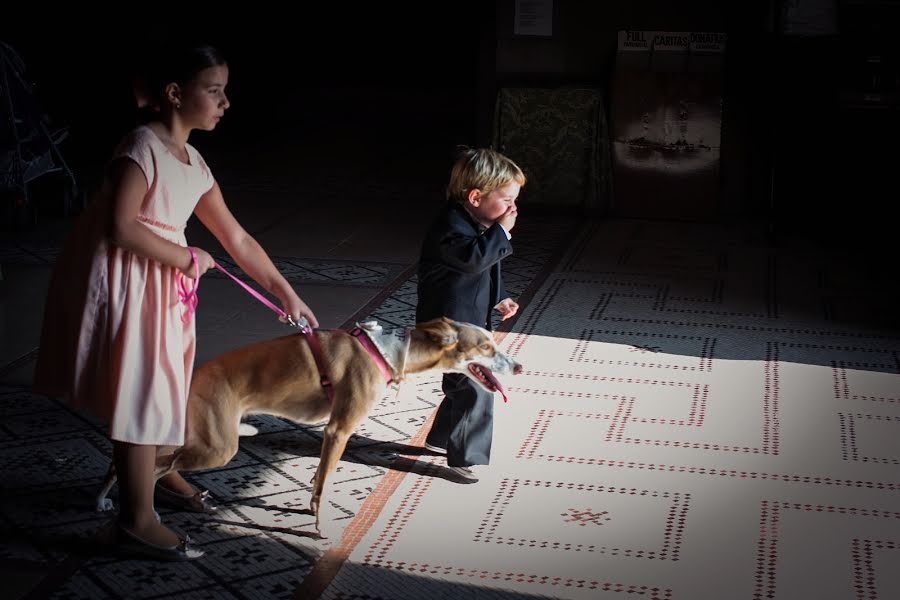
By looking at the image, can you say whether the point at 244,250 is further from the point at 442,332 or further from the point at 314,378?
the point at 442,332

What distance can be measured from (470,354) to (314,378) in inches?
17.7

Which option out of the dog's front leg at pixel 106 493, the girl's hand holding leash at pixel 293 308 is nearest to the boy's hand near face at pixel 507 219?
the girl's hand holding leash at pixel 293 308

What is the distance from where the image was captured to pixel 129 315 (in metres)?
3.10

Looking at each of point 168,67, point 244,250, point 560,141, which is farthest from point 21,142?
point 168,67

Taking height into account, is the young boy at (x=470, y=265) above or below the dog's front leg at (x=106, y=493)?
above

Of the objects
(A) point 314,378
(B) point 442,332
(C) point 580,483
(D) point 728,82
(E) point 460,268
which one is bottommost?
(C) point 580,483

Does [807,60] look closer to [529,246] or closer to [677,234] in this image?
[677,234]

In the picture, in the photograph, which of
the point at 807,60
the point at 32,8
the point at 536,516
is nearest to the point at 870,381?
the point at 536,516

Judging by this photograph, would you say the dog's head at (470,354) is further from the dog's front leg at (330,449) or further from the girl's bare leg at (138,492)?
the girl's bare leg at (138,492)

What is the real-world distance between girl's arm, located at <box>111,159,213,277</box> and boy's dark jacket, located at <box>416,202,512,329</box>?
983 millimetres

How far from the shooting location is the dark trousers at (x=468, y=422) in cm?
390

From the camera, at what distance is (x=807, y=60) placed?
27.1ft

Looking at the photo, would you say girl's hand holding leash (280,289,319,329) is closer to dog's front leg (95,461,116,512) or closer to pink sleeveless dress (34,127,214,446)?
pink sleeveless dress (34,127,214,446)

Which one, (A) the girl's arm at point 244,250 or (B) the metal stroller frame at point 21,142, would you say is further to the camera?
(B) the metal stroller frame at point 21,142
